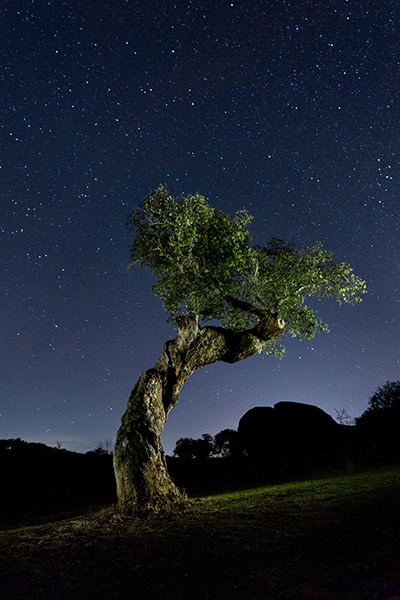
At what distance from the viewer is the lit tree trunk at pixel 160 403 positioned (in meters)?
11.3

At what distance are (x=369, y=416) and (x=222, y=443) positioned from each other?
17550mm

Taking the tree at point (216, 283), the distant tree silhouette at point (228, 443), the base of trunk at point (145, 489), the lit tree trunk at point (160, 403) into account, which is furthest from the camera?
the distant tree silhouette at point (228, 443)

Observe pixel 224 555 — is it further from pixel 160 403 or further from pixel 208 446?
pixel 208 446

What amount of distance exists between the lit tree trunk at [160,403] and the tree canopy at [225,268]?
1.33 m

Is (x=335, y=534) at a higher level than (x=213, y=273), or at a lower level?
lower

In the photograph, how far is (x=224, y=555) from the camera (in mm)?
6363

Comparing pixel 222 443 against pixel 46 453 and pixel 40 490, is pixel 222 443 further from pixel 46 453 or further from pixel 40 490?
pixel 40 490

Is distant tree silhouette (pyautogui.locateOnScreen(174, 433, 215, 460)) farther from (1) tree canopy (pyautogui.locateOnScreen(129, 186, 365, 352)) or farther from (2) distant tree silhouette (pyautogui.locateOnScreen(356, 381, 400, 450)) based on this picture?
(1) tree canopy (pyautogui.locateOnScreen(129, 186, 365, 352))

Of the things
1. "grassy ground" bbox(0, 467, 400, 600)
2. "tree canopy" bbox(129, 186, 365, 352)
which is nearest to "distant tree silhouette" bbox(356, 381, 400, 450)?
"tree canopy" bbox(129, 186, 365, 352)

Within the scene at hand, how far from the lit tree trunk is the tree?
1.8 inches

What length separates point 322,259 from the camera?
1716 centimetres

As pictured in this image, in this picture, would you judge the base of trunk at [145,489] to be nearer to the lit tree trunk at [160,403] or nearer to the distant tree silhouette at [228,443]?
the lit tree trunk at [160,403]

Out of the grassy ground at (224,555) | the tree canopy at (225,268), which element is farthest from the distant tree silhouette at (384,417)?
the grassy ground at (224,555)

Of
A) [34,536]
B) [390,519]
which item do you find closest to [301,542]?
[390,519]
